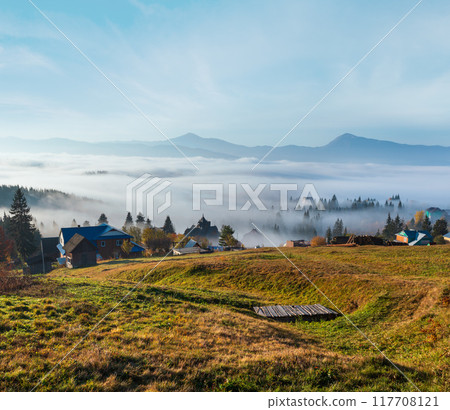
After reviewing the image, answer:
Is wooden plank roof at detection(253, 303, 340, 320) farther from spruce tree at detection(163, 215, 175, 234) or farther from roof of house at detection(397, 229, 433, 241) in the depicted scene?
roof of house at detection(397, 229, 433, 241)

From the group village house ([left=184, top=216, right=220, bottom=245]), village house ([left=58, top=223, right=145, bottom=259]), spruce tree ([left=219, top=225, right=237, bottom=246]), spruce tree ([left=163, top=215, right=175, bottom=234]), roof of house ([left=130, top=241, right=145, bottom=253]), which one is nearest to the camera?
village house ([left=58, top=223, right=145, bottom=259])

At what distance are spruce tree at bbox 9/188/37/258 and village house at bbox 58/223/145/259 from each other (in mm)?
11650

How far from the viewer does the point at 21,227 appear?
53.6 metres

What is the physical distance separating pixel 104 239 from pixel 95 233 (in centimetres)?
243

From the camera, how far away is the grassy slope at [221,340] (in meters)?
6.78

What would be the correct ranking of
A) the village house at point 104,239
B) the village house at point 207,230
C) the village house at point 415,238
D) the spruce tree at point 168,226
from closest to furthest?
1. the village house at point 104,239
2. the village house at point 207,230
3. the spruce tree at point 168,226
4. the village house at point 415,238

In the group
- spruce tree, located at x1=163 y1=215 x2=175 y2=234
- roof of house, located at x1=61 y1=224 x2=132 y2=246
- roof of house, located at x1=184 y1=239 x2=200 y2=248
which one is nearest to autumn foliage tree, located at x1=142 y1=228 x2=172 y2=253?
roof of house, located at x1=61 y1=224 x2=132 y2=246

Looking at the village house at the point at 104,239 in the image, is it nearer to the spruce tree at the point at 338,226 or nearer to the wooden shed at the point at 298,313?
the wooden shed at the point at 298,313

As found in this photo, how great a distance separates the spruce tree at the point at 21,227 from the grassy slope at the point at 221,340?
46251 millimetres

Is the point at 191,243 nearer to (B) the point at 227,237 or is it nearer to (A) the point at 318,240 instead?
(B) the point at 227,237

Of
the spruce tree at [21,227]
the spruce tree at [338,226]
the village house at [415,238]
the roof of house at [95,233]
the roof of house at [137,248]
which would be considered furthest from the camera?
the spruce tree at [338,226]

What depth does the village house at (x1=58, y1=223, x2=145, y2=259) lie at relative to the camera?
4398cm

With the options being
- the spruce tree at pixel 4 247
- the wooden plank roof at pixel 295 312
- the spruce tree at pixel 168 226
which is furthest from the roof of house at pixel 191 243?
the wooden plank roof at pixel 295 312
